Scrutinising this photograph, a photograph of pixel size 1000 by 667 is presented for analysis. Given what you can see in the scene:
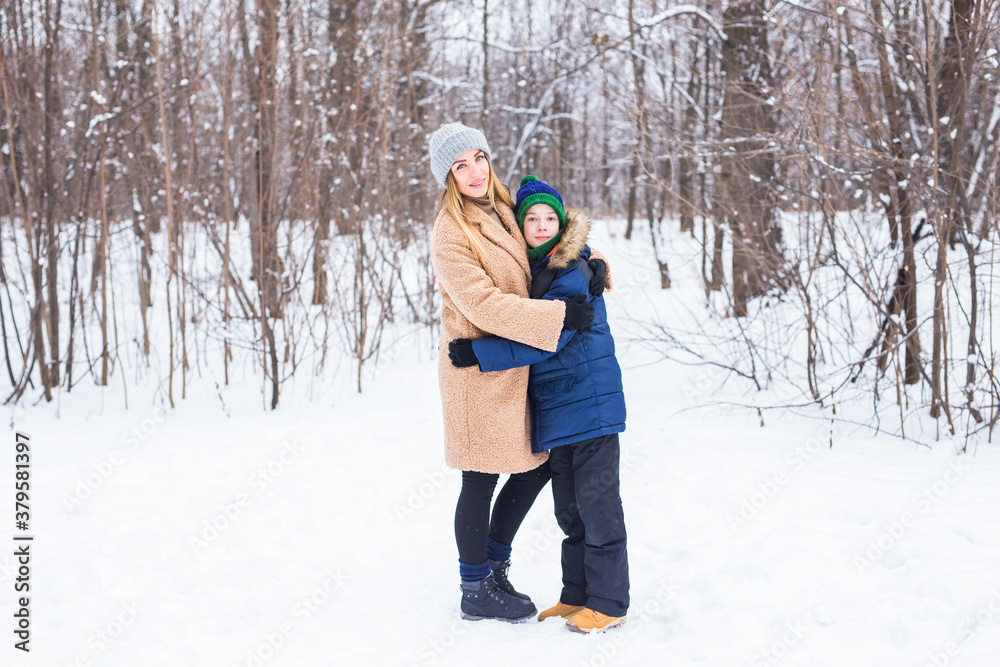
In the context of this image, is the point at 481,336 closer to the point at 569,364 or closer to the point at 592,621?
the point at 569,364

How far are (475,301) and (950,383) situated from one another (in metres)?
3.81

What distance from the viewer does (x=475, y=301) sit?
2219mm

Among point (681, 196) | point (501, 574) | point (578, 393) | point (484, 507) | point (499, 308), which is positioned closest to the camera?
point (499, 308)

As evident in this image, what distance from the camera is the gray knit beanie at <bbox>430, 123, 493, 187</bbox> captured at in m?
2.38

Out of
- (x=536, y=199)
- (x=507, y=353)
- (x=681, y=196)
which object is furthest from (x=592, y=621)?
(x=681, y=196)

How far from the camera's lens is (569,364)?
7.64 ft

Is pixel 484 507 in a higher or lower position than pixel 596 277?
lower

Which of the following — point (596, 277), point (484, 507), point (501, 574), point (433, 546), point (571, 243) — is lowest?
point (433, 546)

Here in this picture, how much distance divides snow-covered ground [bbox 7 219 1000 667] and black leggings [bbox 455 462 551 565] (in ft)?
1.00

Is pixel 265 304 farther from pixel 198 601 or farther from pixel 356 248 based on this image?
pixel 198 601

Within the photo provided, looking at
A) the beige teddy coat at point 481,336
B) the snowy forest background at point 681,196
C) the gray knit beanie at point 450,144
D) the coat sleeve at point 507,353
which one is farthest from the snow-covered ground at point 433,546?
the gray knit beanie at point 450,144

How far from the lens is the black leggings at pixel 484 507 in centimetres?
245

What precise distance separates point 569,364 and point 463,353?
0.35 metres

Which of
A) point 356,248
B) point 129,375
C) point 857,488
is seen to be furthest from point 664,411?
point 129,375
